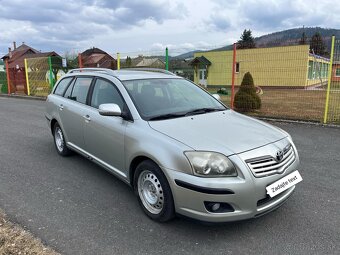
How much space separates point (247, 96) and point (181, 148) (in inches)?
297

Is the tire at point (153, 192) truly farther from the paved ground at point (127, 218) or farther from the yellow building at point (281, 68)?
the yellow building at point (281, 68)

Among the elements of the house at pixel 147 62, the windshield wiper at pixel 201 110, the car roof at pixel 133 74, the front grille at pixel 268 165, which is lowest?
the front grille at pixel 268 165

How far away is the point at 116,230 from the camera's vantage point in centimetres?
321

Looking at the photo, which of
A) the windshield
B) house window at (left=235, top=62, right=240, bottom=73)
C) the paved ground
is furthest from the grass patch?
house window at (left=235, top=62, right=240, bottom=73)

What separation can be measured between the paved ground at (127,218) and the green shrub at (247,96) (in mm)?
4694

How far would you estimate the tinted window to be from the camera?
4.00 m

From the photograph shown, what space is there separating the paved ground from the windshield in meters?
1.23

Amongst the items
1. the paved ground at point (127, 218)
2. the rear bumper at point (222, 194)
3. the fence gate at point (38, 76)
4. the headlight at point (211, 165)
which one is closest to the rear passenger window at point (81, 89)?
the paved ground at point (127, 218)

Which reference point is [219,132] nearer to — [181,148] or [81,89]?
[181,148]

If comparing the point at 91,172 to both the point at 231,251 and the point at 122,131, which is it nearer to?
the point at 122,131

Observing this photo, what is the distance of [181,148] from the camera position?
2.93 m

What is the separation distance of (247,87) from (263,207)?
763 cm

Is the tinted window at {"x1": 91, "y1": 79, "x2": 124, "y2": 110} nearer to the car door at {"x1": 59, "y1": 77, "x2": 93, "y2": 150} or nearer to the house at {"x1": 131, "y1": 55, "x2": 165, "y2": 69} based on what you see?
the car door at {"x1": 59, "y1": 77, "x2": 93, "y2": 150}

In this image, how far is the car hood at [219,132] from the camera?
2.96 metres
